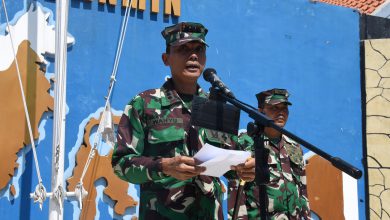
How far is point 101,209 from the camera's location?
5.07 meters

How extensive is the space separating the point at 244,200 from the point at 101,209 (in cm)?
147

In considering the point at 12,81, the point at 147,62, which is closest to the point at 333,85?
the point at 147,62

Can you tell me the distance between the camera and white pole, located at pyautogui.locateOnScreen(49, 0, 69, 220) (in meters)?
4.35

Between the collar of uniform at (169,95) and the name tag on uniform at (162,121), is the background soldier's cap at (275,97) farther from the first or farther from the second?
the name tag on uniform at (162,121)

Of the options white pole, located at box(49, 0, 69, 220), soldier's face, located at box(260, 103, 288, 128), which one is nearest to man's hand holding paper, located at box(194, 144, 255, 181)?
soldier's face, located at box(260, 103, 288, 128)

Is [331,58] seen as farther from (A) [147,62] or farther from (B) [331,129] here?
(A) [147,62]

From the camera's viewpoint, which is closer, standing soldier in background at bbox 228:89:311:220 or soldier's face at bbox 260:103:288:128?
standing soldier in background at bbox 228:89:311:220

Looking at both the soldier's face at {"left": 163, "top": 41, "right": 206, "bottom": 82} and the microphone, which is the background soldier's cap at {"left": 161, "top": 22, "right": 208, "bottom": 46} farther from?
the microphone

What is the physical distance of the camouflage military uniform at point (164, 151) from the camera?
2.52 meters

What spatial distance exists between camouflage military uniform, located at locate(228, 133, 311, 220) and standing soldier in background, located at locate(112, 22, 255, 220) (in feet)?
4.35

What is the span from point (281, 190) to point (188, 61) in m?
1.74

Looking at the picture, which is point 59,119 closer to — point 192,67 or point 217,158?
point 192,67

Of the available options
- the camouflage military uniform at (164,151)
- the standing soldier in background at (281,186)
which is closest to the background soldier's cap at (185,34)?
the camouflage military uniform at (164,151)

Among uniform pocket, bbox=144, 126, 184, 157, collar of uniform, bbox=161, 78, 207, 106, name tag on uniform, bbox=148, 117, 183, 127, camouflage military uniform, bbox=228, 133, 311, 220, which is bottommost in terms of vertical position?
camouflage military uniform, bbox=228, 133, 311, 220
